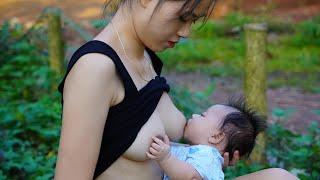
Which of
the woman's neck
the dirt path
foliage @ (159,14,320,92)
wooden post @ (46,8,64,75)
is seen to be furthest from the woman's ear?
foliage @ (159,14,320,92)

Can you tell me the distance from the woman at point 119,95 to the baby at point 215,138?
13 centimetres

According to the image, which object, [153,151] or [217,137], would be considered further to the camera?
[217,137]

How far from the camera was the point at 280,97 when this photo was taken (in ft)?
21.4

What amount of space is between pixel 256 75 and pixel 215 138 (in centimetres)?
152

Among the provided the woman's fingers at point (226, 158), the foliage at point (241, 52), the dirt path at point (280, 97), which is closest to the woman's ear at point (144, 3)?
the woman's fingers at point (226, 158)

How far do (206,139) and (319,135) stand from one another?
1894mm

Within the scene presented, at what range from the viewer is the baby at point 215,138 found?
100 inches

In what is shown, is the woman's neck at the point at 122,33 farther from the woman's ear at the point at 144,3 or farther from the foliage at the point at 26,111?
the foliage at the point at 26,111

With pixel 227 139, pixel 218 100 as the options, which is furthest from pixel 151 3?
pixel 218 100

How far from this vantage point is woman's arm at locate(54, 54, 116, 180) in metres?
2.15

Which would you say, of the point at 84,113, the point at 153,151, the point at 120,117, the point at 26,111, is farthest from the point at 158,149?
the point at 26,111

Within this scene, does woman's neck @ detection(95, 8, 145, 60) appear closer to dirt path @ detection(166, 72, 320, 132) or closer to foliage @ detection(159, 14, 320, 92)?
dirt path @ detection(166, 72, 320, 132)

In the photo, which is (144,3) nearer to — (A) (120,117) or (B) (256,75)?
(A) (120,117)

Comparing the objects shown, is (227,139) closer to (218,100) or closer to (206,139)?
(206,139)
